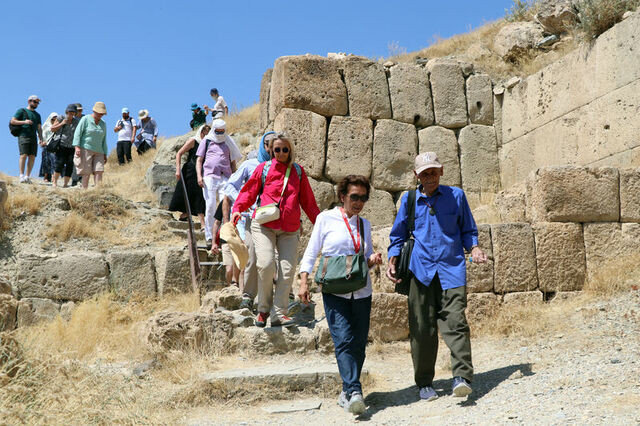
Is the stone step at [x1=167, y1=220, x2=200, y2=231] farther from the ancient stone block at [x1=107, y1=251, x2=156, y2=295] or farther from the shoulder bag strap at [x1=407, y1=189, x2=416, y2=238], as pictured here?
the shoulder bag strap at [x1=407, y1=189, x2=416, y2=238]

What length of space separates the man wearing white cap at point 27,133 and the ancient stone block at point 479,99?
7.81m

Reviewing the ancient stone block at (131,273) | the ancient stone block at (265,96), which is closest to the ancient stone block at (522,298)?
the ancient stone block at (131,273)

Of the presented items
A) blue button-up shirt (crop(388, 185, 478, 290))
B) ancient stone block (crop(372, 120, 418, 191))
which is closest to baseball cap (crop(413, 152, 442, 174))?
blue button-up shirt (crop(388, 185, 478, 290))

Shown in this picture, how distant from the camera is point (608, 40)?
9.54m

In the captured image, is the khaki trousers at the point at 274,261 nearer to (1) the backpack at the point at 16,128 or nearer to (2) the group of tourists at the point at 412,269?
(2) the group of tourists at the point at 412,269

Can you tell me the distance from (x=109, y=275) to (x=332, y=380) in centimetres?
456

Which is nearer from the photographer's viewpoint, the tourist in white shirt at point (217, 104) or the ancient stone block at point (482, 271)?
the ancient stone block at point (482, 271)

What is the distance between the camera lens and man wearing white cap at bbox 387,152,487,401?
5727 millimetres

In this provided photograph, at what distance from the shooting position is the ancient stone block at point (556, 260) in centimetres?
816

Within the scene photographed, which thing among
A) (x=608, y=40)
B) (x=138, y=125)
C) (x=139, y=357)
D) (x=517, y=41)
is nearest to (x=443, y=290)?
(x=139, y=357)

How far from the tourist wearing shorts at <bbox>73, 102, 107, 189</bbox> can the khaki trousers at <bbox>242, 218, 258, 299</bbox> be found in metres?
Answer: 6.09

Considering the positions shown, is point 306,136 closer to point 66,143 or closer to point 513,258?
point 513,258

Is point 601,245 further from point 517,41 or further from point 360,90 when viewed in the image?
point 517,41

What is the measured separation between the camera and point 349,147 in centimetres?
1062
